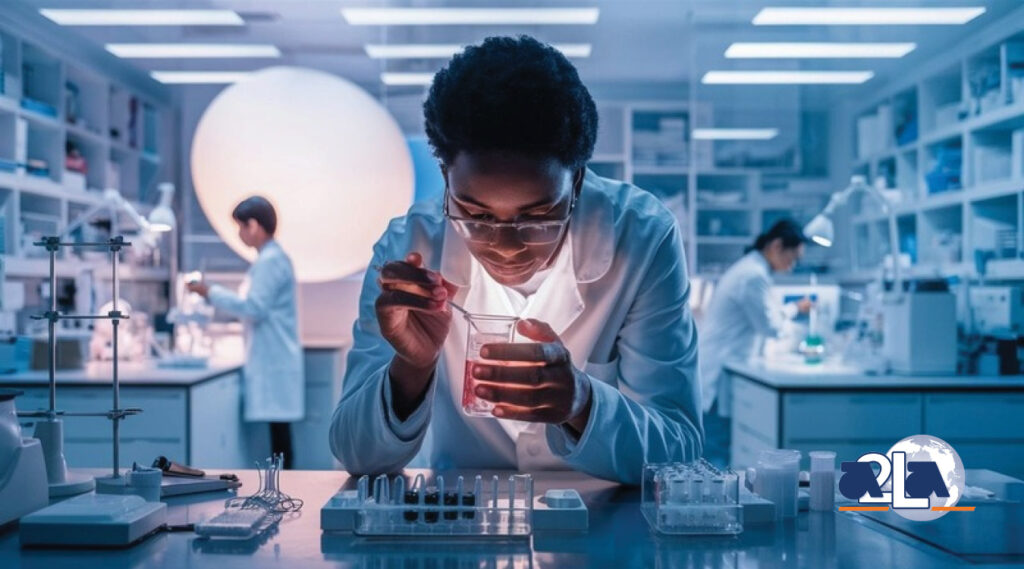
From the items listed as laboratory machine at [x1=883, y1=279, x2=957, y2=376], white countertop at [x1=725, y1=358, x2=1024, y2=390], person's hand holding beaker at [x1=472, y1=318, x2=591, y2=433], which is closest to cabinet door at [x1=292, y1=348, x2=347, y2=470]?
white countertop at [x1=725, y1=358, x2=1024, y2=390]

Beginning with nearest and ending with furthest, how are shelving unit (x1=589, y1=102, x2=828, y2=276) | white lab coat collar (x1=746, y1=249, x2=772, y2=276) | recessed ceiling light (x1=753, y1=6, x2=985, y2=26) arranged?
white lab coat collar (x1=746, y1=249, x2=772, y2=276)
recessed ceiling light (x1=753, y1=6, x2=985, y2=26)
shelving unit (x1=589, y1=102, x2=828, y2=276)

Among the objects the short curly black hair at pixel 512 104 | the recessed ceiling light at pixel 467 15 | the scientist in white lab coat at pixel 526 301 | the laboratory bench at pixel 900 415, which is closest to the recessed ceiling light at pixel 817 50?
the recessed ceiling light at pixel 467 15

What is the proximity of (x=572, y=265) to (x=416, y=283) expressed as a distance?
51 cm

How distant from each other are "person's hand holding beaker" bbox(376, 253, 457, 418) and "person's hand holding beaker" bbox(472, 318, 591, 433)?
13 cm

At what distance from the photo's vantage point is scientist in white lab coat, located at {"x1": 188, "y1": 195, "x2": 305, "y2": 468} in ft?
13.7

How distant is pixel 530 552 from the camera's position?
1.00 meters

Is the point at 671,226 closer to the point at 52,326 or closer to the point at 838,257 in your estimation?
the point at 52,326

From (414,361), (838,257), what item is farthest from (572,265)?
(838,257)

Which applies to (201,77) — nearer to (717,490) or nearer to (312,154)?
(312,154)

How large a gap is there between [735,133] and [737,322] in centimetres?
256

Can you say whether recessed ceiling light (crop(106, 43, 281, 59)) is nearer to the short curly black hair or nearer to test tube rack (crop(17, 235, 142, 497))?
test tube rack (crop(17, 235, 142, 497))

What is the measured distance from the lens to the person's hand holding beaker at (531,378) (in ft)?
3.62

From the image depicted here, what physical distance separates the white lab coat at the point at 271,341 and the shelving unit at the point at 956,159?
11.6 ft

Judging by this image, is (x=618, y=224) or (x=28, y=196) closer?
(x=618, y=224)
